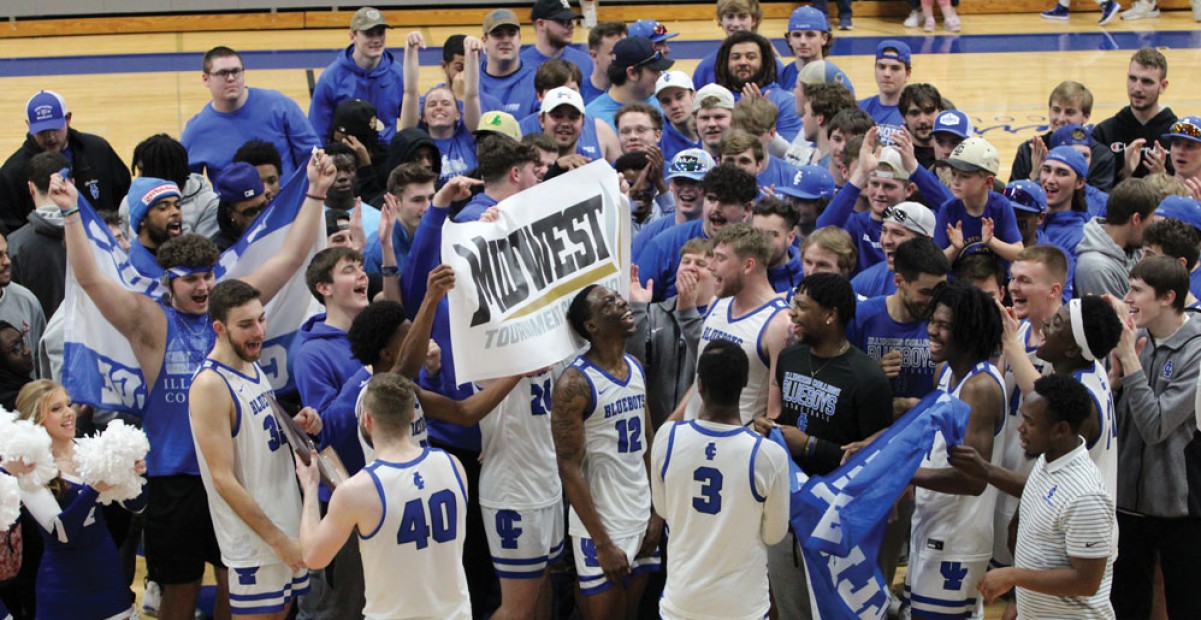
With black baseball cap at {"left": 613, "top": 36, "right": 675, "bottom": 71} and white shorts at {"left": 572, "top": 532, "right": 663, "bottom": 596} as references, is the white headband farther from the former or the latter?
black baseball cap at {"left": 613, "top": 36, "right": 675, "bottom": 71}

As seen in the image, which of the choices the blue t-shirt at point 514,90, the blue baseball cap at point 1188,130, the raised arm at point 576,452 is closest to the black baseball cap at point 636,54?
the blue t-shirt at point 514,90

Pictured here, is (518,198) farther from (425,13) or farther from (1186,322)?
(425,13)

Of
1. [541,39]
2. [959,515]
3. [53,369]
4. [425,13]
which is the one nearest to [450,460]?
[959,515]

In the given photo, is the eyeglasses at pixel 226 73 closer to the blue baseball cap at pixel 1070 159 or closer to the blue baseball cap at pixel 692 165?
the blue baseball cap at pixel 692 165

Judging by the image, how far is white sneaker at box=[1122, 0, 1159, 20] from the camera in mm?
18938

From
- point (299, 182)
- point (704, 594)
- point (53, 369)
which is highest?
point (299, 182)

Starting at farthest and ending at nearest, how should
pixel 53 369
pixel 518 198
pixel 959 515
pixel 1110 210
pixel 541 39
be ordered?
1. pixel 541 39
2. pixel 1110 210
3. pixel 53 369
4. pixel 518 198
5. pixel 959 515

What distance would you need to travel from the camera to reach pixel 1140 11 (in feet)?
62.2

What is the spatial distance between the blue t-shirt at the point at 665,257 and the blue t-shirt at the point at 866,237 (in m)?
0.90

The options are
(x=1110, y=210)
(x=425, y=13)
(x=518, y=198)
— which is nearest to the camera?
(x=518, y=198)

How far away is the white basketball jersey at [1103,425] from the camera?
5.02 metres

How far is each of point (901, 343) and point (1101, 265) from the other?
1.50 metres

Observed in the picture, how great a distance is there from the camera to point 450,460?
466cm

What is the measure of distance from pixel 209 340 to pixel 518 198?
1429 millimetres
